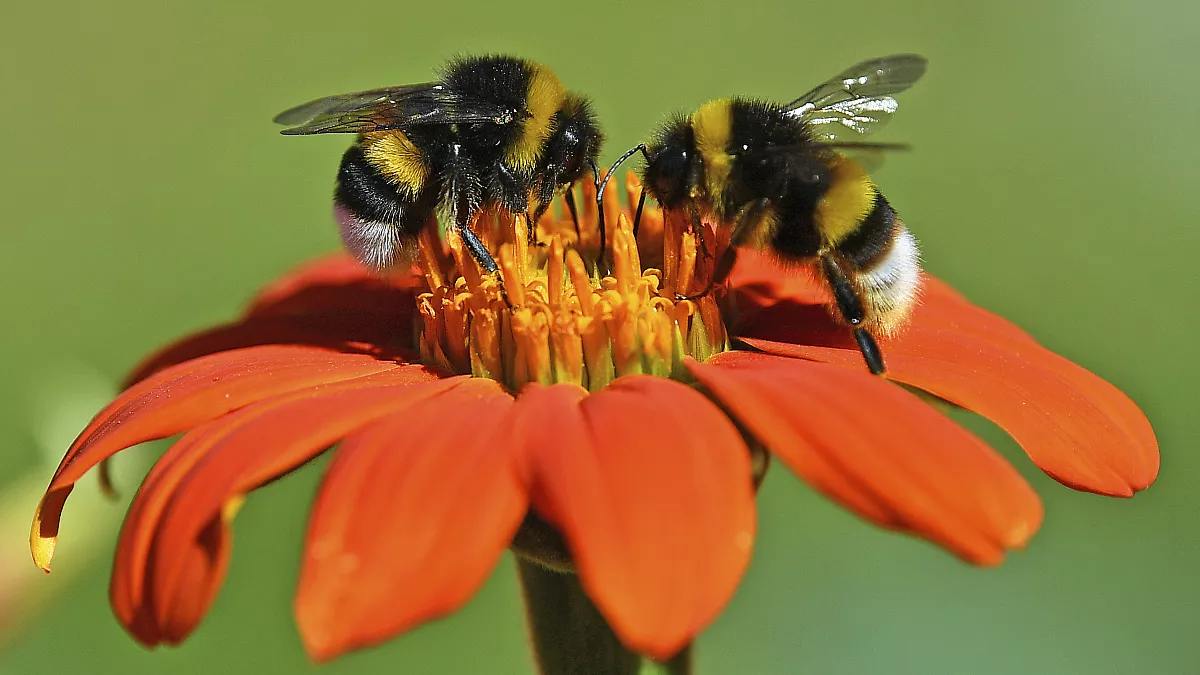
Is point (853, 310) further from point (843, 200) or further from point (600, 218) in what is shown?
point (600, 218)

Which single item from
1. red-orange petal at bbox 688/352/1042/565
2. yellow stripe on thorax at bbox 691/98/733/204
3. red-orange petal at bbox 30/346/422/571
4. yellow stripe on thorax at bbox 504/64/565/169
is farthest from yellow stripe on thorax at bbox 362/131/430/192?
red-orange petal at bbox 688/352/1042/565

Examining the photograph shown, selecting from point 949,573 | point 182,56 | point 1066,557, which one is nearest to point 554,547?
point 949,573

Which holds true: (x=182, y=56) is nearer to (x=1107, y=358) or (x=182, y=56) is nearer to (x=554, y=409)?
(x=1107, y=358)

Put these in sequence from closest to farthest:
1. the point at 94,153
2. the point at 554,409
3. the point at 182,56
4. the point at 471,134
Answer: the point at 554,409
the point at 471,134
the point at 94,153
the point at 182,56

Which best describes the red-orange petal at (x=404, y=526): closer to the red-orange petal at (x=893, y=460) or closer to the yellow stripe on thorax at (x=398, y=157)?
the red-orange petal at (x=893, y=460)

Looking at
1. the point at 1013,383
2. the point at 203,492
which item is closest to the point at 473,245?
the point at 203,492

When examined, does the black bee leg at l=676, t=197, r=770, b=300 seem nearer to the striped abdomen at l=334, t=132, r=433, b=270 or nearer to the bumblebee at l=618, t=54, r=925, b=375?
the bumblebee at l=618, t=54, r=925, b=375
